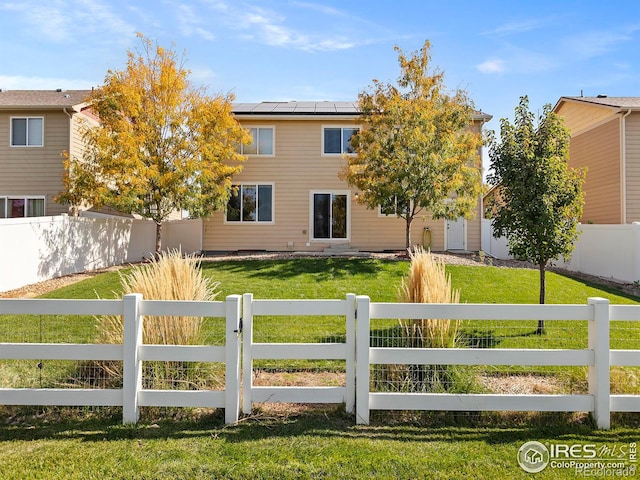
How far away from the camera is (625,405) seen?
3566mm

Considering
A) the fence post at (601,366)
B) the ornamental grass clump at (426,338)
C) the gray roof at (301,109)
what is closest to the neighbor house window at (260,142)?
the gray roof at (301,109)

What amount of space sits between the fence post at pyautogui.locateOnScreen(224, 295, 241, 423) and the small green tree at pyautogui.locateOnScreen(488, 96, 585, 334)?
17.0ft

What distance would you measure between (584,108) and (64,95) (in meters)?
20.6

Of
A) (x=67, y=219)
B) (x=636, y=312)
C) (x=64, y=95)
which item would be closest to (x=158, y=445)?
(x=636, y=312)

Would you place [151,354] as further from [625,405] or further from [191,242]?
[191,242]

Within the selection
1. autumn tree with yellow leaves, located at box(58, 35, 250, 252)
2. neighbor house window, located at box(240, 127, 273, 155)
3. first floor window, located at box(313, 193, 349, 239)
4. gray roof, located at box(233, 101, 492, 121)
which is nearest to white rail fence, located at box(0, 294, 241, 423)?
autumn tree with yellow leaves, located at box(58, 35, 250, 252)

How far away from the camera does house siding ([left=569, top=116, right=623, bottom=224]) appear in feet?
47.8

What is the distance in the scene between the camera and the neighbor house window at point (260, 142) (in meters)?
16.5

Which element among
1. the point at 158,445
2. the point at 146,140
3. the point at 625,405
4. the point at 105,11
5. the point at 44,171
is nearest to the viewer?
the point at 158,445

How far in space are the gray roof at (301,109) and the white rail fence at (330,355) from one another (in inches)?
516

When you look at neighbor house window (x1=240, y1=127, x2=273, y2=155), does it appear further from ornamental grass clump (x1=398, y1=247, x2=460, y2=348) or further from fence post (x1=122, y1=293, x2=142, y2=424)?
fence post (x1=122, y1=293, x2=142, y2=424)

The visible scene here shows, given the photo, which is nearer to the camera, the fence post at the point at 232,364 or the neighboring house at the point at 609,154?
the fence post at the point at 232,364

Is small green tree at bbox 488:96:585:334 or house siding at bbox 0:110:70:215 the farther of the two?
house siding at bbox 0:110:70:215

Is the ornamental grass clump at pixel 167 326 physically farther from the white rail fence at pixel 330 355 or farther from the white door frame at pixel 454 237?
the white door frame at pixel 454 237
